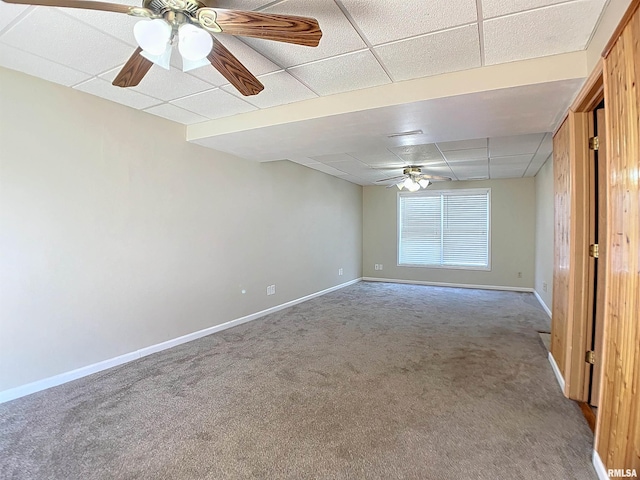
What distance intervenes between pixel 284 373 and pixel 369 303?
9.76ft

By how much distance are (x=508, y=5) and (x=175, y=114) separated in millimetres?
2923

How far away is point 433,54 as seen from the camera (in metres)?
2.19

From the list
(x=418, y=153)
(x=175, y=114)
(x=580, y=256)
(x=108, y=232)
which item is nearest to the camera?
(x=580, y=256)

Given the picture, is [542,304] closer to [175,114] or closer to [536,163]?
[536,163]

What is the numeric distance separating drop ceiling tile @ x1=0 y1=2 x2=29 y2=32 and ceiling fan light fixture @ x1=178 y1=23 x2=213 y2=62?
0.95m

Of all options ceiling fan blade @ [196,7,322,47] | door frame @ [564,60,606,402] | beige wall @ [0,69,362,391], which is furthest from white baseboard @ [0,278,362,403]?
door frame @ [564,60,606,402]

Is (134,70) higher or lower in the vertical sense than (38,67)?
lower

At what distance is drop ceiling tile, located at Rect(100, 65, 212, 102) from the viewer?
245 cm

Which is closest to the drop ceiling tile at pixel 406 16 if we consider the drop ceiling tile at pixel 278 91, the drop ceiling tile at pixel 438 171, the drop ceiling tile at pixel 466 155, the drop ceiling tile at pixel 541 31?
the drop ceiling tile at pixel 541 31

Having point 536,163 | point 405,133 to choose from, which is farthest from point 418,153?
point 536,163

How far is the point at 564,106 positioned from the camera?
2.61m

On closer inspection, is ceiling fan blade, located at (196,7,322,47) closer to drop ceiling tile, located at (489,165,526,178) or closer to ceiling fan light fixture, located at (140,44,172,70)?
ceiling fan light fixture, located at (140,44,172,70)

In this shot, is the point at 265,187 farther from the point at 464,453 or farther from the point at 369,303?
the point at 464,453

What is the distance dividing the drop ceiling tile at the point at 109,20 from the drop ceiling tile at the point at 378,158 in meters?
3.10
